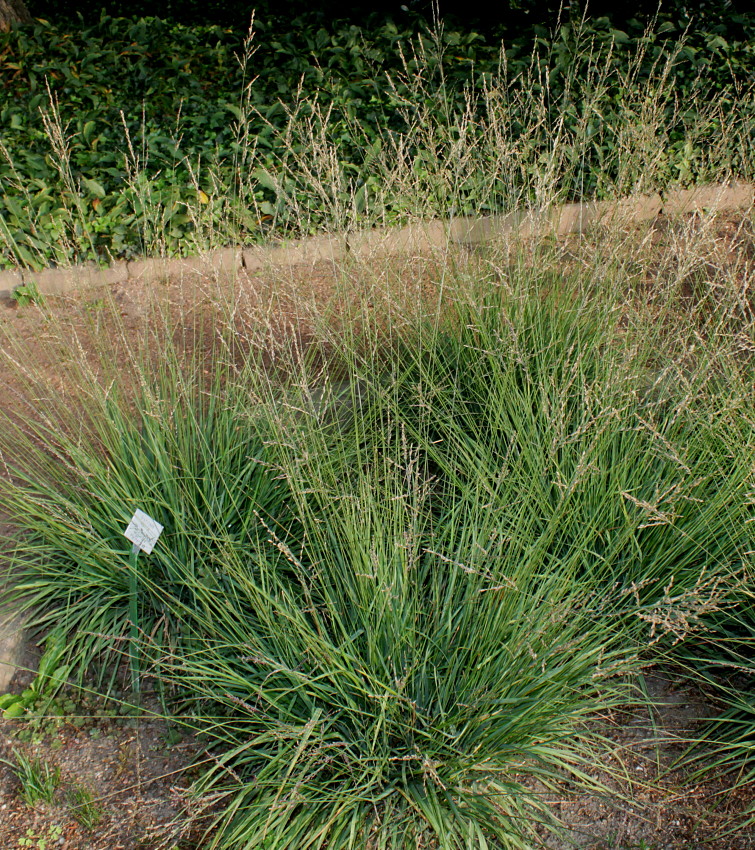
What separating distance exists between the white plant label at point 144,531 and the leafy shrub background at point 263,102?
2596mm

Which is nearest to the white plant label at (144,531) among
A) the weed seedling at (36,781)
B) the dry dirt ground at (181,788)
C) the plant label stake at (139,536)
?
the plant label stake at (139,536)

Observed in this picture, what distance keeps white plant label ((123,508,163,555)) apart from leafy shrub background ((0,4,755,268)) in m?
2.60

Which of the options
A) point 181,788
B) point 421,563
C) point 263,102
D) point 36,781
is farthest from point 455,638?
point 263,102

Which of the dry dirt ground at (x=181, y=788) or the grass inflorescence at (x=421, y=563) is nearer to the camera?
the grass inflorescence at (x=421, y=563)

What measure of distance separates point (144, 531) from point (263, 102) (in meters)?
4.49

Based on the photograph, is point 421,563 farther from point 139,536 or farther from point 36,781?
point 36,781

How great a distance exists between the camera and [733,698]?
2.35 m

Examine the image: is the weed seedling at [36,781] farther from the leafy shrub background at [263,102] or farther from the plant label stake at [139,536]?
the leafy shrub background at [263,102]

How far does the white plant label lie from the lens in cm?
245

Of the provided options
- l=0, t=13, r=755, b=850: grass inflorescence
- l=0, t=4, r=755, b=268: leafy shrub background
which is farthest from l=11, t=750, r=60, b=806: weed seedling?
l=0, t=4, r=755, b=268: leafy shrub background

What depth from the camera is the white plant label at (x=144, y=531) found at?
96.3 inches

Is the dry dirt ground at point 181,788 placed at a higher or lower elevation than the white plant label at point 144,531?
lower

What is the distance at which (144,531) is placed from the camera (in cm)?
246

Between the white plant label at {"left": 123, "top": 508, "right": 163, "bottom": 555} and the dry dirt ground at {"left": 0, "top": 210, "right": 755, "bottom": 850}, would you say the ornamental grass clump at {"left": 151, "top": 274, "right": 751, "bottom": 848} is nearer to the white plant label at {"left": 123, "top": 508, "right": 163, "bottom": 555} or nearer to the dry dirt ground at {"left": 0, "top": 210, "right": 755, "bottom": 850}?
the dry dirt ground at {"left": 0, "top": 210, "right": 755, "bottom": 850}
